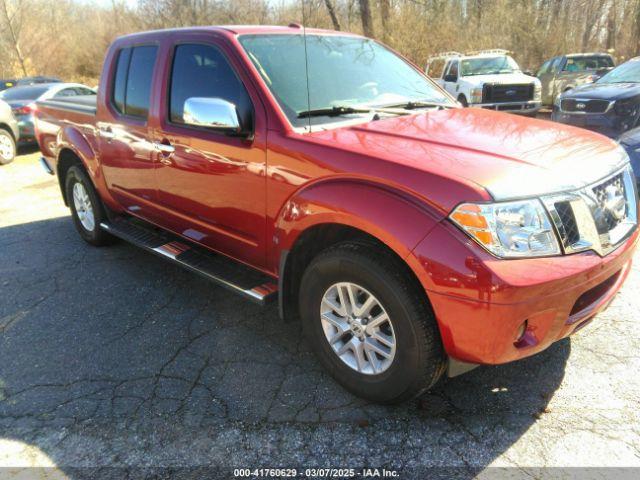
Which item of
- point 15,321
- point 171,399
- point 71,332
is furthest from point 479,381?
point 15,321

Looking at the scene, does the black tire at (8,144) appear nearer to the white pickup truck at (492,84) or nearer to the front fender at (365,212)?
the front fender at (365,212)

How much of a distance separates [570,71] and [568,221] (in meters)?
14.9

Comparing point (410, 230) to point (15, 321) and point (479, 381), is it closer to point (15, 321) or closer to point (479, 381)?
point (479, 381)

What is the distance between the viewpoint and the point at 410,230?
86.8 inches

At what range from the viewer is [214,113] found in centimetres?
283

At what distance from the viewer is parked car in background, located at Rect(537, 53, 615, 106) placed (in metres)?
14.6

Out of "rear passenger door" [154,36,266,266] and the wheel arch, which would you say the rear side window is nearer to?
"rear passenger door" [154,36,266,266]

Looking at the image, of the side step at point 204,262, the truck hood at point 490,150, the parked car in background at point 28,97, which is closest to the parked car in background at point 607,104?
the truck hood at point 490,150

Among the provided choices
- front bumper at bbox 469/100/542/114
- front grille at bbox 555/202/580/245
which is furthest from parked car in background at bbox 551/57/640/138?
front grille at bbox 555/202/580/245

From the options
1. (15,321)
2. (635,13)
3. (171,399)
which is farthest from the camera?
(635,13)

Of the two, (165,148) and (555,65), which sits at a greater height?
(165,148)

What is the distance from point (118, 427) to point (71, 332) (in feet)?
4.11

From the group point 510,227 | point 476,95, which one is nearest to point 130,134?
point 510,227

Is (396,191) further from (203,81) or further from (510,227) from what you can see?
(203,81)
